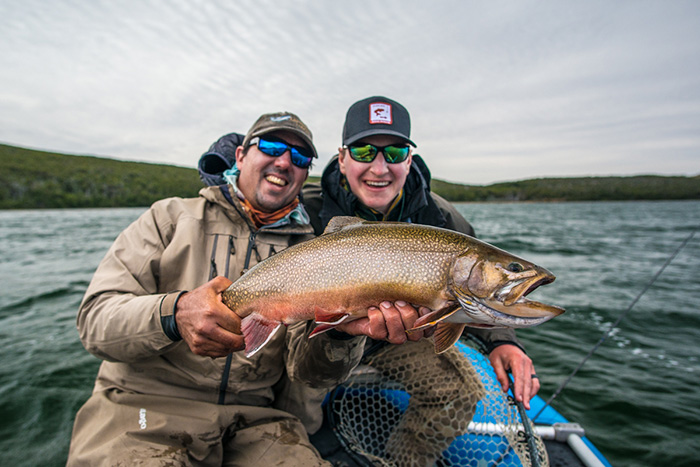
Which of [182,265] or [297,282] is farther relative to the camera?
[182,265]

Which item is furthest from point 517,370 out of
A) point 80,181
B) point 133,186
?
point 80,181

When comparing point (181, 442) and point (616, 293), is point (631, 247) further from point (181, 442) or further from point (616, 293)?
point (181, 442)

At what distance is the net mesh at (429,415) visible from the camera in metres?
2.96

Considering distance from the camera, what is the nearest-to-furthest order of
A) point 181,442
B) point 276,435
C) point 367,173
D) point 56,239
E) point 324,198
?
point 181,442 → point 276,435 → point 367,173 → point 324,198 → point 56,239

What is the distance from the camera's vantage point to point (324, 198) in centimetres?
381

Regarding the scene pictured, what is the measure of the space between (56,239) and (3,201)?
157 feet

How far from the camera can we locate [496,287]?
2.04 metres

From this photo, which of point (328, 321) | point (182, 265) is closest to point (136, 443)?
point (182, 265)

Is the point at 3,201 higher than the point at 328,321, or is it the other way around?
the point at 328,321

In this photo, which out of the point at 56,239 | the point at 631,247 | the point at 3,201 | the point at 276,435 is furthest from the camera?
the point at 3,201

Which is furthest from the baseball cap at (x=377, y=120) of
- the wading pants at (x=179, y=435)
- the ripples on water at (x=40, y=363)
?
the ripples on water at (x=40, y=363)

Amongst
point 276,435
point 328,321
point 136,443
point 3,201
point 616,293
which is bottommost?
point 3,201

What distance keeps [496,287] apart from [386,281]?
605 mm

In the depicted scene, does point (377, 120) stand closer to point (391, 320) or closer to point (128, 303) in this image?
point (391, 320)
